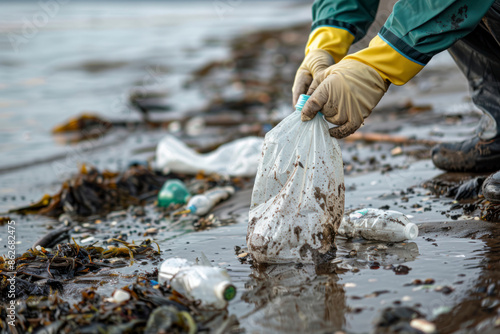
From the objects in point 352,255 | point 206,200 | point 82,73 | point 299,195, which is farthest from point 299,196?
point 82,73

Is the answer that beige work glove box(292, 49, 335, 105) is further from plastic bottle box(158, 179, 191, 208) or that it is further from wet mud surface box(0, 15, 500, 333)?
plastic bottle box(158, 179, 191, 208)

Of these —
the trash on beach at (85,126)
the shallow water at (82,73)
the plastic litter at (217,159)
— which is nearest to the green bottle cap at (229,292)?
the plastic litter at (217,159)

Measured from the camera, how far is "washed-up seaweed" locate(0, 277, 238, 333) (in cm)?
206

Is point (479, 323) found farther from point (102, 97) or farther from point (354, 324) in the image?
point (102, 97)

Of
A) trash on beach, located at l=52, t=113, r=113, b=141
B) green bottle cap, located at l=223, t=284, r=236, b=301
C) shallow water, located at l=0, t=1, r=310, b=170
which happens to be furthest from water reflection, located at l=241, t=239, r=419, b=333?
trash on beach, located at l=52, t=113, r=113, b=141

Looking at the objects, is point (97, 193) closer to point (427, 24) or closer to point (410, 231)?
point (410, 231)

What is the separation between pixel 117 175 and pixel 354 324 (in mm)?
3399

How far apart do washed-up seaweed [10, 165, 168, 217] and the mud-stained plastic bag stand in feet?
6.93

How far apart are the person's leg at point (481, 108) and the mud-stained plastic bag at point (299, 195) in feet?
5.19

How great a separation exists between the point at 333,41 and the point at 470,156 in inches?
56.2

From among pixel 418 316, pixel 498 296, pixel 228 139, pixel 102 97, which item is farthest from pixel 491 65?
pixel 102 97

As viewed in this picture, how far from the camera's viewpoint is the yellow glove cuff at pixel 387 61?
8.36 ft

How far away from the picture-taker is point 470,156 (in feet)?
12.2

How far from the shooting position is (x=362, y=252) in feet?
8.76
